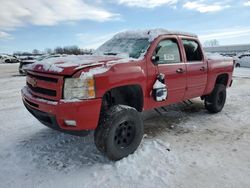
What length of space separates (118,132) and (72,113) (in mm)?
843

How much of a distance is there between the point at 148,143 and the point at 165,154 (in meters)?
0.50

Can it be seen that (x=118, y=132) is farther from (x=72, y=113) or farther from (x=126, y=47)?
(x=126, y=47)

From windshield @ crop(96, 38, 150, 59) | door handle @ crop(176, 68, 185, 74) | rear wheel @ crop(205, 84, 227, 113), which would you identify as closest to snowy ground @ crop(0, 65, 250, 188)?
rear wheel @ crop(205, 84, 227, 113)

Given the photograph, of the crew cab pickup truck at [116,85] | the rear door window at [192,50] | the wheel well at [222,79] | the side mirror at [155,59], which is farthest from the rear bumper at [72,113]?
the wheel well at [222,79]

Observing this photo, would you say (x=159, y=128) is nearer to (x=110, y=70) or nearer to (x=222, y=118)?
(x=222, y=118)

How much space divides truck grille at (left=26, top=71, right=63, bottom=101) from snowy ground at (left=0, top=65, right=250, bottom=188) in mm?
967

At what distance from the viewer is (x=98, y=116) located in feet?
A: 11.8

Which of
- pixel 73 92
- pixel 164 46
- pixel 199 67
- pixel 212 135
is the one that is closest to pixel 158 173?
pixel 73 92

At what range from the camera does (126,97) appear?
4500 millimetres

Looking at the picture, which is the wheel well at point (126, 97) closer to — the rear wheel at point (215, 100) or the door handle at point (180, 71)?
the door handle at point (180, 71)

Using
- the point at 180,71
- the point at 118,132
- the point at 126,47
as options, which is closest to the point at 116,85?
the point at 118,132

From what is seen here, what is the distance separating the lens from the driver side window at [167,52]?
4.72 metres

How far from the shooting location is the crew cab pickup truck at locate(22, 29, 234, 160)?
11.4 ft

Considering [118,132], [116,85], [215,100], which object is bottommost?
[215,100]
